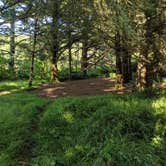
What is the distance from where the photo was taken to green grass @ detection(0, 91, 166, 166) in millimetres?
5824

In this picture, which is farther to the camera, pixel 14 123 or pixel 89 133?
pixel 14 123

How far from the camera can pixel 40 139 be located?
6910 mm

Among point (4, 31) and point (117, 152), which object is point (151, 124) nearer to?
point (117, 152)

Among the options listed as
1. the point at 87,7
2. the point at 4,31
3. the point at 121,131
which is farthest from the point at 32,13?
the point at 4,31

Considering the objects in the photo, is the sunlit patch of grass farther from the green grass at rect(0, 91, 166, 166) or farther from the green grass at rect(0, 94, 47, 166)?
the green grass at rect(0, 94, 47, 166)

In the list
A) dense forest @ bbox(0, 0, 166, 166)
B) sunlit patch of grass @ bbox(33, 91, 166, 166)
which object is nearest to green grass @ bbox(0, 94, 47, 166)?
dense forest @ bbox(0, 0, 166, 166)

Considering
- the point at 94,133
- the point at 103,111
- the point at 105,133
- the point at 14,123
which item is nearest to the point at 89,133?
the point at 94,133

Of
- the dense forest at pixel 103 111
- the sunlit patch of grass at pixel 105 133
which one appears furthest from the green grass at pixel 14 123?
the sunlit patch of grass at pixel 105 133

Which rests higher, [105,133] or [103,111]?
[103,111]

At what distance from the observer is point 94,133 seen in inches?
262

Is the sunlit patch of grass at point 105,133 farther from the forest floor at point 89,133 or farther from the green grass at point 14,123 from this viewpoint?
the green grass at point 14,123

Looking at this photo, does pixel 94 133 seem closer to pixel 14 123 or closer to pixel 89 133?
pixel 89 133

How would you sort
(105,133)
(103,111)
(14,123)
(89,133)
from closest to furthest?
1. (105,133)
2. (89,133)
3. (103,111)
4. (14,123)

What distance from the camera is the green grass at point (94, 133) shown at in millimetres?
5824
